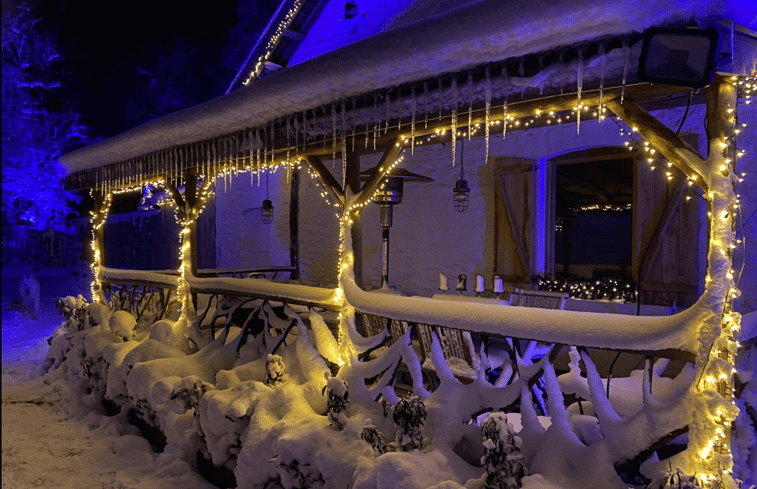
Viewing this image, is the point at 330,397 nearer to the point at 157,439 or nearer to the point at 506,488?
the point at 506,488

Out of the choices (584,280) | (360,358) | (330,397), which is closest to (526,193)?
(584,280)

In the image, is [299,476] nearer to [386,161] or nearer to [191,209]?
[386,161]

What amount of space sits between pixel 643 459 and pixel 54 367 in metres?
8.13

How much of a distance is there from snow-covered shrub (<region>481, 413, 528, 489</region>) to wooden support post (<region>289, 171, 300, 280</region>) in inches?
354

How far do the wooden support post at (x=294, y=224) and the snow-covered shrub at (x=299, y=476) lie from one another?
7917mm

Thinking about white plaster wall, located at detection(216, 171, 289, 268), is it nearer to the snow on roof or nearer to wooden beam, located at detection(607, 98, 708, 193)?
the snow on roof

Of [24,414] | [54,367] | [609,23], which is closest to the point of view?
[609,23]

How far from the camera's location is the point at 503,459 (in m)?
2.73

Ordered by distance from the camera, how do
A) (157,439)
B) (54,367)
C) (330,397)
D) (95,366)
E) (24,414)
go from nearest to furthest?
(330,397) → (157,439) → (24,414) → (95,366) → (54,367)

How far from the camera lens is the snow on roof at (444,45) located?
2508 mm

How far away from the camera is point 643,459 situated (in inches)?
107

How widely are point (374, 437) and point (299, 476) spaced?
0.70 metres

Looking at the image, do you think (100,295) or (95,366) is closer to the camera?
(95,366)

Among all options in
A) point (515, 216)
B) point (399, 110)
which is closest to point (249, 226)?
point (515, 216)
